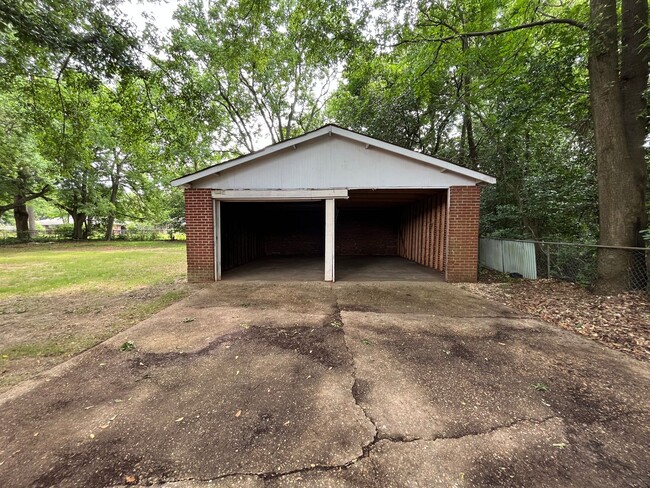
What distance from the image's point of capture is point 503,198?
10086mm

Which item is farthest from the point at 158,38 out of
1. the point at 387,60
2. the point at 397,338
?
Result: the point at 397,338

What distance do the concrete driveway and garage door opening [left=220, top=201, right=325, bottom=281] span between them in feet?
14.8

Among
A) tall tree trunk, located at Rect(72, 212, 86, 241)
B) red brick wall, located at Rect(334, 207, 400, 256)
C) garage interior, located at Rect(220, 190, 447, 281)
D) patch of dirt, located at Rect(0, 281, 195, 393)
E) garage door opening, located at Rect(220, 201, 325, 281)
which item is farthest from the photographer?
tall tree trunk, located at Rect(72, 212, 86, 241)

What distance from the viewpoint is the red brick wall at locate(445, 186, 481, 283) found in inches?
266

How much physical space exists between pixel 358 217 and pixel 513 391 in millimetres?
11542

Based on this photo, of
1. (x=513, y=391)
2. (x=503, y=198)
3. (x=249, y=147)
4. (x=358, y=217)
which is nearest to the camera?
(x=513, y=391)

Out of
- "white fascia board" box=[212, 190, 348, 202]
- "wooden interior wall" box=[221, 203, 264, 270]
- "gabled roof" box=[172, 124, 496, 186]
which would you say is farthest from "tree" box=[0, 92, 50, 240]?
"white fascia board" box=[212, 190, 348, 202]

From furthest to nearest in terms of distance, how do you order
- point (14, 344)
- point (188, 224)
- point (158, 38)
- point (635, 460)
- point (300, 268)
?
point (300, 268), point (188, 224), point (158, 38), point (14, 344), point (635, 460)

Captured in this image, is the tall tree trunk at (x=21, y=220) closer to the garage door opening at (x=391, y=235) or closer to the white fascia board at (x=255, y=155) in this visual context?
the white fascia board at (x=255, y=155)

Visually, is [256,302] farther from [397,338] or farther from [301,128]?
[301,128]

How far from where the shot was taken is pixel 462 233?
22.3ft

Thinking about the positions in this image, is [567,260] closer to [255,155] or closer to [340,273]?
[340,273]

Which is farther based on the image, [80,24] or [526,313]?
[80,24]

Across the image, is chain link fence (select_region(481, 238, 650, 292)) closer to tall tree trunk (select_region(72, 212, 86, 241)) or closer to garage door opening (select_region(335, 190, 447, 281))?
garage door opening (select_region(335, 190, 447, 281))
